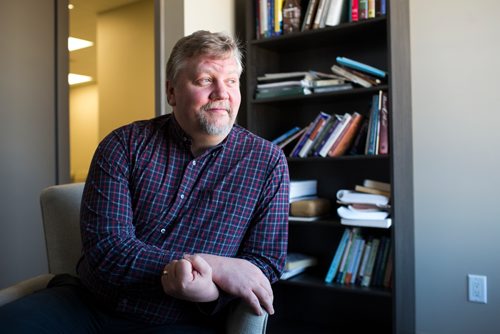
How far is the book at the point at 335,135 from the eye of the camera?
2.21 metres

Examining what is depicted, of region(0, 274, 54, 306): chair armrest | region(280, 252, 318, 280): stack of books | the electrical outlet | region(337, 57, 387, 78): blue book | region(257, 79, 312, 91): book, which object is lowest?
the electrical outlet

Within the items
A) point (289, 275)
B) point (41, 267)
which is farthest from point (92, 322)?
point (41, 267)

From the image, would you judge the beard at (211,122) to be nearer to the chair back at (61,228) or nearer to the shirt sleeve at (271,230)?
the shirt sleeve at (271,230)

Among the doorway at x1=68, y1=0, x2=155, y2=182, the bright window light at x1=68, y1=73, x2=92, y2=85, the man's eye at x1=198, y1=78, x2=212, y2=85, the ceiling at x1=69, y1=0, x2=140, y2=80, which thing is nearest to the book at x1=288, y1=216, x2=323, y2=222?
the man's eye at x1=198, y1=78, x2=212, y2=85

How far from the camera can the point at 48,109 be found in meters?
2.58

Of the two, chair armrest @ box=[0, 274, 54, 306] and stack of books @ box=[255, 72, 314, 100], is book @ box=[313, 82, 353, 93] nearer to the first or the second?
stack of books @ box=[255, 72, 314, 100]

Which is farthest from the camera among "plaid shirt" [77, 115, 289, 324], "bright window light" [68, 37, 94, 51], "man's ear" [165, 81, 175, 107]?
"bright window light" [68, 37, 94, 51]

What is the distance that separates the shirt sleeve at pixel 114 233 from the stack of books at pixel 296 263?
1102 mm

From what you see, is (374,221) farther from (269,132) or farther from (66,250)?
(66,250)

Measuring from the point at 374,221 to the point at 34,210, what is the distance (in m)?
1.75

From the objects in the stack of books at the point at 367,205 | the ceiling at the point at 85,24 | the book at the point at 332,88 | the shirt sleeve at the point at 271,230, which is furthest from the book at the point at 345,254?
the ceiling at the point at 85,24

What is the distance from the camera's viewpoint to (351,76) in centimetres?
219

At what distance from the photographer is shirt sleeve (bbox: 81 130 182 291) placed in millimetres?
1237

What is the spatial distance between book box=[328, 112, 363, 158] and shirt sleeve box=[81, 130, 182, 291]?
111 cm
